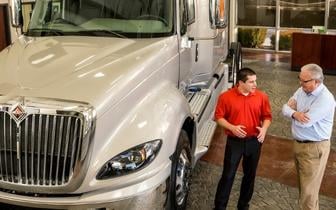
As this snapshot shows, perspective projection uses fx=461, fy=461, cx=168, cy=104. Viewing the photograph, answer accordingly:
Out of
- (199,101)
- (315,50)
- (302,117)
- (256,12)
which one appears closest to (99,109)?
(302,117)

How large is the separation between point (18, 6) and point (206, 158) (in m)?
2.66

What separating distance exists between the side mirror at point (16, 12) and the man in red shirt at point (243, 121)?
89.4 inches

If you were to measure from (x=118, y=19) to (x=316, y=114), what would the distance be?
1877 millimetres

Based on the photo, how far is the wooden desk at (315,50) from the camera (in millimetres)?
10222

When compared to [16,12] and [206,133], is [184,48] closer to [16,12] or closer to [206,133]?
[206,133]

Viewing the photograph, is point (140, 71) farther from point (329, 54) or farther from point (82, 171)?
point (329, 54)

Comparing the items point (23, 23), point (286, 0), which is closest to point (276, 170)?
point (23, 23)

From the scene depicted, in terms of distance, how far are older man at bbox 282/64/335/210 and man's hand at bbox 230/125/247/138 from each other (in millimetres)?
374

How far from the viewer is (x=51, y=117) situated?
2781 millimetres

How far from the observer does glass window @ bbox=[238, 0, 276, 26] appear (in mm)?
14305

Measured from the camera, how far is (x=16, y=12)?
4613 mm

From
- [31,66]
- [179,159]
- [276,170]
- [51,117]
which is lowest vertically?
[276,170]

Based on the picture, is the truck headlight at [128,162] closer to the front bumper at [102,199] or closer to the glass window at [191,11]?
the front bumper at [102,199]

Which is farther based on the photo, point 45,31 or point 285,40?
point 285,40
